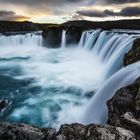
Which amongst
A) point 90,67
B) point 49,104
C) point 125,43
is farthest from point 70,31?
point 49,104

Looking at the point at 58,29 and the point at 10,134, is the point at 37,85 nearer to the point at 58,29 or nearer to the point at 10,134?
the point at 10,134

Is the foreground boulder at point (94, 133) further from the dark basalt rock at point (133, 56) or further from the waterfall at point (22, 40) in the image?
the waterfall at point (22, 40)

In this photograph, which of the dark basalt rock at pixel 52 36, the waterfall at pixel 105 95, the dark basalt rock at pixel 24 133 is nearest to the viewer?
the dark basalt rock at pixel 24 133

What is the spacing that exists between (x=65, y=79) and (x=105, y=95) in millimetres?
7095

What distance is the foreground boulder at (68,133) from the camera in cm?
580

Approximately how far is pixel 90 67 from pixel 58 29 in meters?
13.3

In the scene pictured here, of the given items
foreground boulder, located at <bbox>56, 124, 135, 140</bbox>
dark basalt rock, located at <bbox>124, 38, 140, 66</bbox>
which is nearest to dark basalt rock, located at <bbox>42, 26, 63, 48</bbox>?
dark basalt rock, located at <bbox>124, 38, 140, 66</bbox>

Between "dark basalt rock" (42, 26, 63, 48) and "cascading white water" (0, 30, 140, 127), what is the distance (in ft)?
6.27

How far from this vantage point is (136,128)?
639cm

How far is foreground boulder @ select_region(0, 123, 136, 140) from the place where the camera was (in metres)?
5.80

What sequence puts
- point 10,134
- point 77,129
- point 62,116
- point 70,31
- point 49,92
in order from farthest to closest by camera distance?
point 70,31 → point 49,92 → point 62,116 → point 10,134 → point 77,129

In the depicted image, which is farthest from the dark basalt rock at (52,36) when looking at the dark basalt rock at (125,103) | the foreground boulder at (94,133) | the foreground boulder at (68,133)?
the foreground boulder at (94,133)

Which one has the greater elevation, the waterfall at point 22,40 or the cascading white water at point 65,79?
the cascading white water at point 65,79

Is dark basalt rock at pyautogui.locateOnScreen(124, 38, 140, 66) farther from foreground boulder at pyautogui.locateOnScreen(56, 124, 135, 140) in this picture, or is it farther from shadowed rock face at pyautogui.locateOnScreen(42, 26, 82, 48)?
shadowed rock face at pyautogui.locateOnScreen(42, 26, 82, 48)
